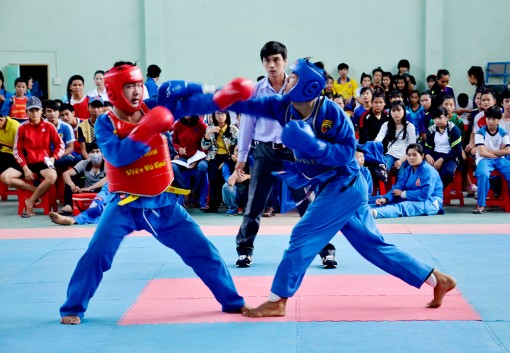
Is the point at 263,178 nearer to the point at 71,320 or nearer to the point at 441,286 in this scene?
the point at 441,286

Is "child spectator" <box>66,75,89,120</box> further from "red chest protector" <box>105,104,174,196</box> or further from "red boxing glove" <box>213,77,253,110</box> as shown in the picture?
"red boxing glove" <box>213,77,253,110</box>

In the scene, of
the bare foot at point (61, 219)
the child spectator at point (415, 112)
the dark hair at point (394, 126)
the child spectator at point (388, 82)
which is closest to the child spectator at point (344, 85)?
the child spectator at point (388, 82)

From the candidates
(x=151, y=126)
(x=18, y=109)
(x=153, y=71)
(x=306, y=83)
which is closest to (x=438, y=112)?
(x=153, y=71)

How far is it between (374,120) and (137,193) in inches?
251

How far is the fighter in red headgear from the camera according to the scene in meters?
4.07

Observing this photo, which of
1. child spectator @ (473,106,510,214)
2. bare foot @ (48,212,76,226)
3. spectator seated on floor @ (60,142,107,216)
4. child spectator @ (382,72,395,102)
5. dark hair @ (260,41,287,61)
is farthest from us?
child spectator @ (382,72,395,102)

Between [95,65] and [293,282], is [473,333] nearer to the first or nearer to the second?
[293,282]

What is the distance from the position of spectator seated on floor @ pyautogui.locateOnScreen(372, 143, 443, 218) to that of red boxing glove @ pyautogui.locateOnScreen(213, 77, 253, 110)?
476 centimetres

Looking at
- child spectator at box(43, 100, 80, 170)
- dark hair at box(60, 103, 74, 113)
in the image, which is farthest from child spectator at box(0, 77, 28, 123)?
child spectator at box(43, 100, 80, 170)

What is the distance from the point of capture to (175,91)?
4.13m

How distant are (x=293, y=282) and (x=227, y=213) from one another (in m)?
5.01

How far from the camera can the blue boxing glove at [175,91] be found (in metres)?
4.14

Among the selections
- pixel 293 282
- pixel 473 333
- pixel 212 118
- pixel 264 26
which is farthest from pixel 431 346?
pixel 264 26

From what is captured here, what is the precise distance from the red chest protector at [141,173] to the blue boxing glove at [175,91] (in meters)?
0.21
